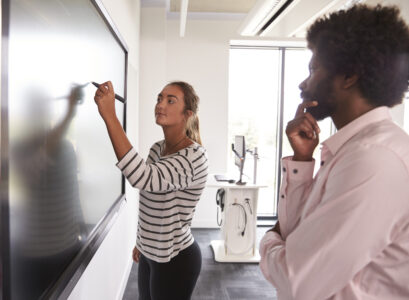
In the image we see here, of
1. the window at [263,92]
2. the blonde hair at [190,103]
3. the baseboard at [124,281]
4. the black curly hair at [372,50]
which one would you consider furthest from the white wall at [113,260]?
the window at [263,92]

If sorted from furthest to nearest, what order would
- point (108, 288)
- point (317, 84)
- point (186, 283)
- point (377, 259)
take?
point (108, 288)
point (186, 283)
point (317, 84)
point (377, 259)

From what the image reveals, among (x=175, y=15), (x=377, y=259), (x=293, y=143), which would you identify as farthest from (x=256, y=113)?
(x=377, y=259)

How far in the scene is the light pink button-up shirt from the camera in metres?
0.62

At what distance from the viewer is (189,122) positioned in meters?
1.56

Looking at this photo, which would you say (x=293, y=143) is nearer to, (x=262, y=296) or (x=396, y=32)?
(x=396, y=32)

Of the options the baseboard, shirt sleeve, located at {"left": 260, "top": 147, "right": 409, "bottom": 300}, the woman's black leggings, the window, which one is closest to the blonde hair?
the woman's black leggings

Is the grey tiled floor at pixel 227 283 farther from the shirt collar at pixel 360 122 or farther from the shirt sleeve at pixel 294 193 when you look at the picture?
the shirt collar at pixel 360 122

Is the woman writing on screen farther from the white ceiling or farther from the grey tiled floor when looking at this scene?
the white ceiling

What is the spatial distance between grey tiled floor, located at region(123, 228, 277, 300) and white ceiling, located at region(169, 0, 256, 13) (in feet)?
9.94

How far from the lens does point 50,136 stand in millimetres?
896

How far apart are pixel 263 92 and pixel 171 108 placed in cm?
360

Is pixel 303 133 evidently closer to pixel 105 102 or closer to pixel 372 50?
pixel 372 50

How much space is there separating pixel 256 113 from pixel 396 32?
13.6 ft

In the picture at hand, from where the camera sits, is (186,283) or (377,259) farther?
(186,283)
